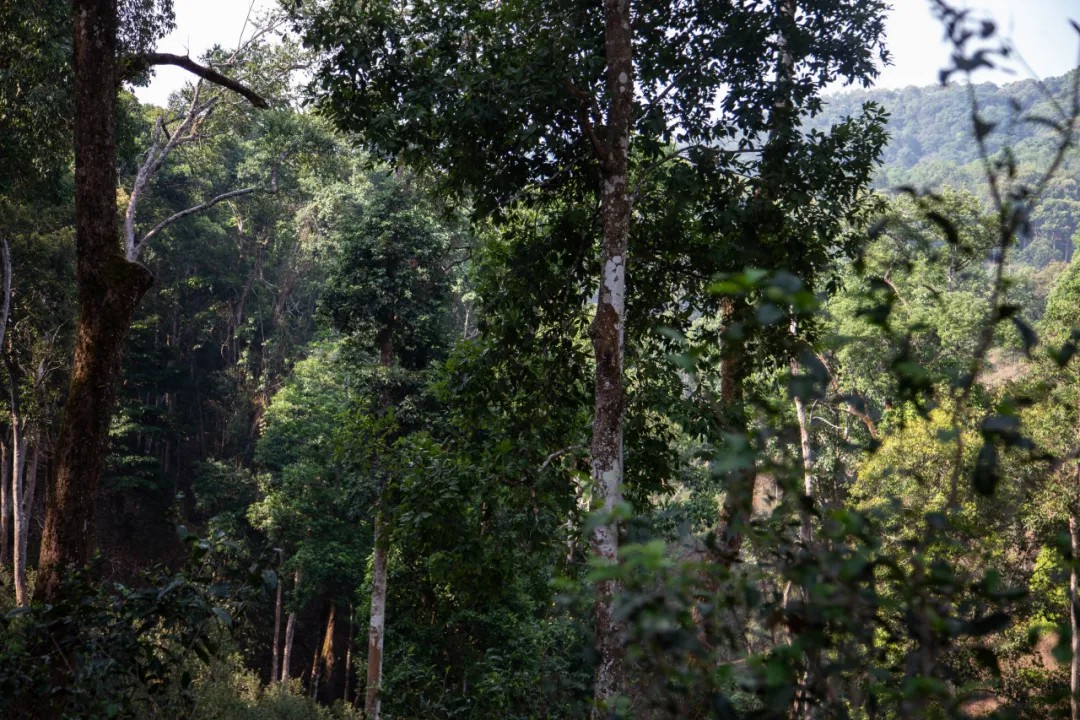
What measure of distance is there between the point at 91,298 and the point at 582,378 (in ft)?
12.9

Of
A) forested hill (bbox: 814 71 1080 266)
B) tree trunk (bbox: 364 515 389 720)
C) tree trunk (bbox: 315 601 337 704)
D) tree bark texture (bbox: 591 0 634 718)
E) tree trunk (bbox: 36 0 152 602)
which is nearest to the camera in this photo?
tree trunk (bbox: 36 0 152 602)

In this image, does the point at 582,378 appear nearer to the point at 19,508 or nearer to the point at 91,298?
the point at 91,298

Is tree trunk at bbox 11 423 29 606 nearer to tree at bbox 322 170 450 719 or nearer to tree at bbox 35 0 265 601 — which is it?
tree at bbox 322 170 450 719

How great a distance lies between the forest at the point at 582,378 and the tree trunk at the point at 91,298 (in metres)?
0.03

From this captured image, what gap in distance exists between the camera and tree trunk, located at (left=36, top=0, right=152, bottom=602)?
5.59 m

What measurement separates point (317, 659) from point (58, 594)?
2358 cm

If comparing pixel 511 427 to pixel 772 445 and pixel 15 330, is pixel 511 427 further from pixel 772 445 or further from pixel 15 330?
pixel 15 330

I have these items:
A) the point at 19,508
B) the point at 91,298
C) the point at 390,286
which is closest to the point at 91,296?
the point at 91,298

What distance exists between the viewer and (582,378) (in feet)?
24.2

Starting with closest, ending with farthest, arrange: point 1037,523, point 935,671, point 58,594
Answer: point 935,671
point 58,594
point 1037,523

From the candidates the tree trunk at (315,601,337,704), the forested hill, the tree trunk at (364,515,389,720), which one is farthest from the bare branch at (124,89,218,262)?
the forested hill

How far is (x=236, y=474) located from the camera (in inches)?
1093

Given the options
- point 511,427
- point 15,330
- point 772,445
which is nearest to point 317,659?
point 15,330

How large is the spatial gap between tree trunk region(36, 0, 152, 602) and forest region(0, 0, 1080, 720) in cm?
3
